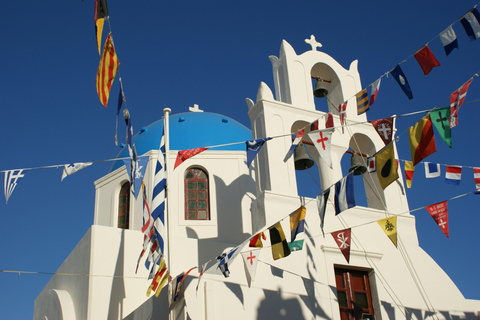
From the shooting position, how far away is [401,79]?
8922 millimetres

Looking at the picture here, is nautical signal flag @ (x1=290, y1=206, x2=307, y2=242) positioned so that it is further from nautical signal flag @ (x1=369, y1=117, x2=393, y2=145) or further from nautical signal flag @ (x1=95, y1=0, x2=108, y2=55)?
nautical signal flag @ (x1=95, y1=0, x2=108, y2=55)

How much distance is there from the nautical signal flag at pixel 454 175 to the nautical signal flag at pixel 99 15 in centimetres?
576

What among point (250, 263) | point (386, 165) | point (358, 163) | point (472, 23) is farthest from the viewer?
point (358, 163)

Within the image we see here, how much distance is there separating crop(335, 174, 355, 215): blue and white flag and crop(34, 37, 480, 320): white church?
0.47 metres

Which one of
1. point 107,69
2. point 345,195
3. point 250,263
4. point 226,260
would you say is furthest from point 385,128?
point 107,69

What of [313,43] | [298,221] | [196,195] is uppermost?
[313,43]

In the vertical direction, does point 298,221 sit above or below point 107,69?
below

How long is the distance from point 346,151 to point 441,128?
422 centimetres

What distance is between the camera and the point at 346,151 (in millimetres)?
11930

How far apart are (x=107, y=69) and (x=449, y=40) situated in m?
4.79

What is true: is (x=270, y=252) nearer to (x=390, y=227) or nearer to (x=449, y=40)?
(x=390, y=227)

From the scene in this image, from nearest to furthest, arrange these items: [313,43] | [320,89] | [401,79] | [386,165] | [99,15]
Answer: [99,15] → [386,165] → [401,79] → [320,89] → [313,43]

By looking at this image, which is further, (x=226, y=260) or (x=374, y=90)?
(x=374, y=90)

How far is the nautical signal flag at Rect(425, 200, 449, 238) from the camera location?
897cm
